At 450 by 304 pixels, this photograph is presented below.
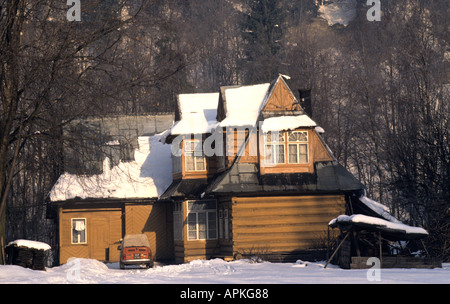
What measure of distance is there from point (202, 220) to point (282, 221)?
4.80 m

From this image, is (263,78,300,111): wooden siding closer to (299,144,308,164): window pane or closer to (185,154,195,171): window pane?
(299,144,308,164): window pane

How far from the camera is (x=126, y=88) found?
69.6 ft

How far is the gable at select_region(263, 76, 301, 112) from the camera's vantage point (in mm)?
32344

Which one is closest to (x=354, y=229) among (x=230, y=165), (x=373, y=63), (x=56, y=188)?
(x=230, y=165)

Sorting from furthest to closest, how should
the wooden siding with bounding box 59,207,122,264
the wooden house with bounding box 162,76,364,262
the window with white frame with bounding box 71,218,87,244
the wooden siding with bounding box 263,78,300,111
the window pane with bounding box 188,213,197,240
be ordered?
the window with white frame with bounding box 71,218,87,244, the wooden siding with bounding box 59,207,122,264, the window pane with bounding box 188,213,197,240, the wooden siding with bounding box 263,78,300,111, the wooden house with bounding box 162,76,364,262

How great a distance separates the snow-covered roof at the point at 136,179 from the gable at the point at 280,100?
843 cm

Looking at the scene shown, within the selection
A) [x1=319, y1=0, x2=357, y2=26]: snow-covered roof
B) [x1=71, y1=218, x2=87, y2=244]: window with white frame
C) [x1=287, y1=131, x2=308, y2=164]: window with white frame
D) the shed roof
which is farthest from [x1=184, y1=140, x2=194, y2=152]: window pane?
[x1=319, y1=0, x2=357, y2=26]: snow-covered roof

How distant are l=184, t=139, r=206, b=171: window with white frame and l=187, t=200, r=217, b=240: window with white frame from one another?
86.6 inches

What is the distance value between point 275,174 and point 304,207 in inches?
83.6

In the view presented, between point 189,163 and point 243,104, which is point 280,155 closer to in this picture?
point 243,104

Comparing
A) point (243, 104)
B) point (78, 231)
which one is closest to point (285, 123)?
point (243, 104)

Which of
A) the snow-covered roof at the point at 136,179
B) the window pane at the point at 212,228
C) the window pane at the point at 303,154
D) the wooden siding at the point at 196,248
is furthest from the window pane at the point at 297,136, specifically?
the snow-covered roof at the point at 136,179

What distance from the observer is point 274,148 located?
31953 millimetres
